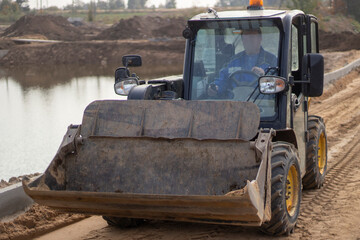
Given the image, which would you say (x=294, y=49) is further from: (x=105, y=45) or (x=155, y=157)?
(x=105, y=45)

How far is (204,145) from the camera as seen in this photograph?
16.3ft

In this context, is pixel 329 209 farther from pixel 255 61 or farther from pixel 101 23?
pixel 101 23

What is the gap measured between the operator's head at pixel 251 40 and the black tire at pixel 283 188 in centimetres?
115

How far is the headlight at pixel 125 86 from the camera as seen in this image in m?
6.09

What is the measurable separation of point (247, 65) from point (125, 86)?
4.36 ft

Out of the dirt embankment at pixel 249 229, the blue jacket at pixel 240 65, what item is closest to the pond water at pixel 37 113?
the dirt embankment at pixel 249 229

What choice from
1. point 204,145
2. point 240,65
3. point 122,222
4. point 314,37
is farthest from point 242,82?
point 122,222

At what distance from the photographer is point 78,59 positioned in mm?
42188

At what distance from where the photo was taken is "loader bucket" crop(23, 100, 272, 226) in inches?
184

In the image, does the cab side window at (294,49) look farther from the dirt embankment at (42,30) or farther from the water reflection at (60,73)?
the dirt embankment at (42,30)

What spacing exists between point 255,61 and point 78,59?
3741 centimetres

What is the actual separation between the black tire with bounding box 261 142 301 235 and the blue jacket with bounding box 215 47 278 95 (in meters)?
0.96

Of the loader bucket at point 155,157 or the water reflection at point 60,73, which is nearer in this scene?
the loader bucket at point 155,157

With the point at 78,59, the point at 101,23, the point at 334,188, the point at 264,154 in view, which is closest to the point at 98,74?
the point at 78,59
